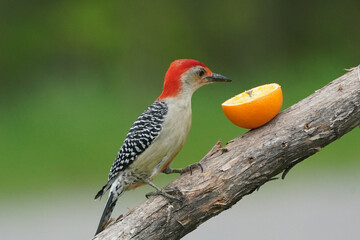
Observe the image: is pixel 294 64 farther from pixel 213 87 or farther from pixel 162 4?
pixel 162 4

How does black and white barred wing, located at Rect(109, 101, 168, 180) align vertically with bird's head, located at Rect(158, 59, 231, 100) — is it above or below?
below

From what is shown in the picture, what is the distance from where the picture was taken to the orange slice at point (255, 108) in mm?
3734

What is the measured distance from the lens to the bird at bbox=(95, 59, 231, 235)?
3.91 m

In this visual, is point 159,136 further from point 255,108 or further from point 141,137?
point 255,108

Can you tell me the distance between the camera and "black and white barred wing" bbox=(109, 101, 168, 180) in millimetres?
3930

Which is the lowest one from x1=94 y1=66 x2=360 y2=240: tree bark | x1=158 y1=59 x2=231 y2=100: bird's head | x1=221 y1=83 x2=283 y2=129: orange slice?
x1=94 y1=66 x2=360 y2=240: tree bark

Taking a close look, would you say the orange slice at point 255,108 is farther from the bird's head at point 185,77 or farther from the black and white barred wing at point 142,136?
the black and white barred wing at point 142,136

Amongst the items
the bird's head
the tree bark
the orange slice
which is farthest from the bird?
the orange slice

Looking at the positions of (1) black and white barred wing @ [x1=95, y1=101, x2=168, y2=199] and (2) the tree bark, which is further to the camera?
(1) black and white barred wing @ [x1=95, y1=101, x2=168, y2=199]

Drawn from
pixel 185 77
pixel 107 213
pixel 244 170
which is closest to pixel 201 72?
pixel 185 77

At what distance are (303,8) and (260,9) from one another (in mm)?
864

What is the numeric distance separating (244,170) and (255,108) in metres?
0.36

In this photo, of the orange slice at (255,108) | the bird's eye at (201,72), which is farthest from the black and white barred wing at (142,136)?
the orange slice at (255,108)

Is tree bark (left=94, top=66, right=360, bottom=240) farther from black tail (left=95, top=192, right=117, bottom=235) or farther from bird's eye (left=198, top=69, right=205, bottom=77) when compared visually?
bird's eye (left=198, top=69, right=205, bottom=77)
